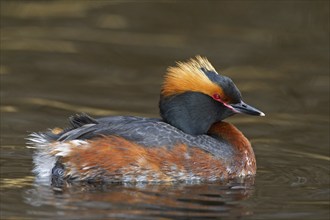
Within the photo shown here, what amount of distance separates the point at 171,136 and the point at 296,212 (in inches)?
64.0

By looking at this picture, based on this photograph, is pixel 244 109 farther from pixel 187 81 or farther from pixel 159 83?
pixel 159 83

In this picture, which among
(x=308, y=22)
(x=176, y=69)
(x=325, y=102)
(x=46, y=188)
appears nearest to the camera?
(x=46, y=188)

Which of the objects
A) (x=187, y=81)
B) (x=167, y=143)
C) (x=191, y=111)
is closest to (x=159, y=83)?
(x=191, y=111)

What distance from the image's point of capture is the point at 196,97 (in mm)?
10500

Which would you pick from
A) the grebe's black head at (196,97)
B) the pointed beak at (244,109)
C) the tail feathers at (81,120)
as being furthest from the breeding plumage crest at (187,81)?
the tail feathers at (81,120)

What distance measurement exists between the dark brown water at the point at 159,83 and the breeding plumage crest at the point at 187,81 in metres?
0.96

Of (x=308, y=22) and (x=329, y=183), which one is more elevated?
(x=308, y=22)

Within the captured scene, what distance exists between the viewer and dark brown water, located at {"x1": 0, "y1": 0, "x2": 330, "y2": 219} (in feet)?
30.3

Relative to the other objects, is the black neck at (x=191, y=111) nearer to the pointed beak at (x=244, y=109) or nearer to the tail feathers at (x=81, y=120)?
the pointed beak at (x=244, y=109)

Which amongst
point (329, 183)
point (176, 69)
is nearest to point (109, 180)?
point (176, 69)

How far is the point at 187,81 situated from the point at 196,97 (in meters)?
0.22

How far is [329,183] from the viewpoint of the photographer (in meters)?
10.1

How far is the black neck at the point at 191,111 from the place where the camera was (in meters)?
10.5

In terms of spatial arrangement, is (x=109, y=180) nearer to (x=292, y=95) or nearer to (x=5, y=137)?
(x=5, y=137)
